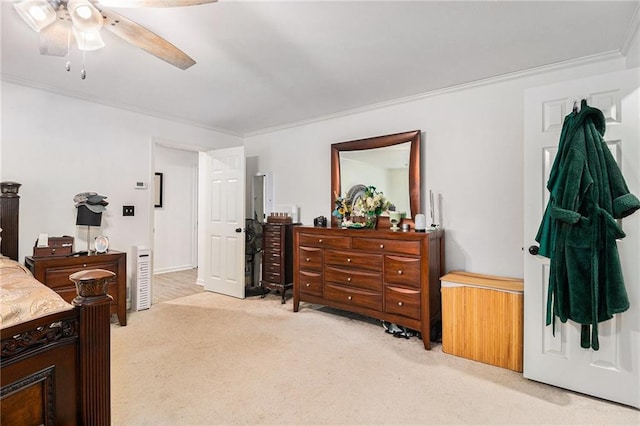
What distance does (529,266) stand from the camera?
221cm

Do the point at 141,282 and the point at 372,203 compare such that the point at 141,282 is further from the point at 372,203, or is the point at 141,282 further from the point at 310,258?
the point at 372,203

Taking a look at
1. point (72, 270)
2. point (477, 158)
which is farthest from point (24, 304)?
point (477, 158)

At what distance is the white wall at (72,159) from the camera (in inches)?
121

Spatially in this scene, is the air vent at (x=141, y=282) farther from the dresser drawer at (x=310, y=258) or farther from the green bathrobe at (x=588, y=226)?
the green bathrobe at (x=588, y=226)

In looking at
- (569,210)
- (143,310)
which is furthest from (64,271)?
(569,210)

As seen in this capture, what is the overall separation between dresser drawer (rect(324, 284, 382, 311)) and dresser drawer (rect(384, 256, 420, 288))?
0.77ft

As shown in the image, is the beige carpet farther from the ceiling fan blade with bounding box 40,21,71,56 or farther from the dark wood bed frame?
the ceiling fan blade with bounding box 40,21,71,56

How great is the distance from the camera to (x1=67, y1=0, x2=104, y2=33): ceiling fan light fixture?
5.19 ft

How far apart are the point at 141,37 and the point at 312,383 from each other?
2449 mm

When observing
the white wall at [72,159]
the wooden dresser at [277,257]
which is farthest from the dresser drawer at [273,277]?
the white wall at [72,159]

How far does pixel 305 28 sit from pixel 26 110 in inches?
118

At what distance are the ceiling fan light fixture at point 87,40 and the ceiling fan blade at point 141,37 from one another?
0.22m

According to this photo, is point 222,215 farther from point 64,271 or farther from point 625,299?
point 625,299

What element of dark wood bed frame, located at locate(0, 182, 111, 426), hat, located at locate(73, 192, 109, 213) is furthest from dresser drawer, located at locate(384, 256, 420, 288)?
hat, located at locate(73, 192, 109, 213)
